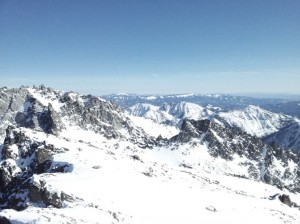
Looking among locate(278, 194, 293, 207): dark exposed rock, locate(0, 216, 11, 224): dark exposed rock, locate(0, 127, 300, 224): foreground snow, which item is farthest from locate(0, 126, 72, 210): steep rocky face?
locate(278, 194, 293, 207): dark exposed rock

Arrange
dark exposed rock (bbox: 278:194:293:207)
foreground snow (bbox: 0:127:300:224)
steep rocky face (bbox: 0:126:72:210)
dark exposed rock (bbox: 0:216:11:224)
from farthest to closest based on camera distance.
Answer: dark exposed rock (bbox: 278:194:293:207) → steep rocky face (bbox: 0:126:72:210) → foreground snow (bbox: 0:127:300:224) → dark exposed rock (bbox: 0:216:11:224)

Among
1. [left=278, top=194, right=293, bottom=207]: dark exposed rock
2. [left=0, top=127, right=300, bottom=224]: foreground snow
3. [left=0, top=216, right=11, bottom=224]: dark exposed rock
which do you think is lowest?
[left=278, top=194, right=293, bottom=207]: dark exposed rock

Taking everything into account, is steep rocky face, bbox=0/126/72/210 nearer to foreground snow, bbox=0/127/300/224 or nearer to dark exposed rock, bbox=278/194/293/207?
foreground snow, bbox=0/127/300/224

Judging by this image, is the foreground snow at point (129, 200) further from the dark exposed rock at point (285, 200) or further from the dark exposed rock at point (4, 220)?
the dark exposed rock at point (285, 200)

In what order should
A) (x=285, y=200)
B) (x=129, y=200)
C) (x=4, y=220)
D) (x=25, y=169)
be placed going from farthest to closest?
(x=285, y=200)
(x=25, y=169)
(x=129, y=200)
(x=4, y=220)

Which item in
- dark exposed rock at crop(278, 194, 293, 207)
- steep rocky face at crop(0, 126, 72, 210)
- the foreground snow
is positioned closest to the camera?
the foreground snow

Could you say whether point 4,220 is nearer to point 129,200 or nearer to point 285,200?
point 129,200

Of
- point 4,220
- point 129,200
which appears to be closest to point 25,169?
point 129,200

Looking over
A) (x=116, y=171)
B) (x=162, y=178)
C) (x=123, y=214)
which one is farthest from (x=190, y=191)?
(x=123, y=214)

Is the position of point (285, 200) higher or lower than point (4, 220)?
lower

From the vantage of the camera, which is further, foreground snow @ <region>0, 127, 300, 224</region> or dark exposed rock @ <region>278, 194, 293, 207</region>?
dark exposed rock @ <region>278, 194, 293, 207</region>

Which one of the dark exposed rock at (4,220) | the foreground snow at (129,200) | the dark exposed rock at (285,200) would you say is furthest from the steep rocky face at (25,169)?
the dark exposed rock at (285,200)

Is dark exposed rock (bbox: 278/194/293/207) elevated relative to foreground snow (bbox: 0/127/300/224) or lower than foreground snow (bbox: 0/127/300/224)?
lower

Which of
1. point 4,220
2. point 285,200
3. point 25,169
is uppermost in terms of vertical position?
point 4,220
